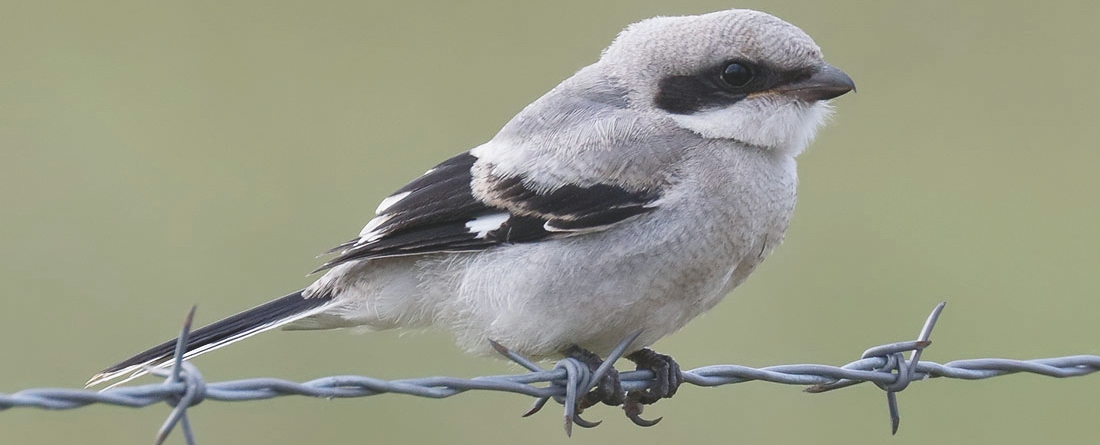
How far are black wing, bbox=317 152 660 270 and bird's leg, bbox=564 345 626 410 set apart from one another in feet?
1.16

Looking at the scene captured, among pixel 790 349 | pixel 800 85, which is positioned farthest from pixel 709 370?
pixel 790 349

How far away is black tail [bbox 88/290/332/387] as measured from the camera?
354 cm

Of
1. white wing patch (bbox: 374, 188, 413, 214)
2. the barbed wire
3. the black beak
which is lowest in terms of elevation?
the barbed wire

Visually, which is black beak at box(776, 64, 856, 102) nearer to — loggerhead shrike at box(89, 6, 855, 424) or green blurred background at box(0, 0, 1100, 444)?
loggerhead shrike at box(89, 6, 855, 424)

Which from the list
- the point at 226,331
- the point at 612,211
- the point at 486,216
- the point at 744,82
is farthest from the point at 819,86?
the point at 226,331

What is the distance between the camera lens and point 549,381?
2953 millimetres

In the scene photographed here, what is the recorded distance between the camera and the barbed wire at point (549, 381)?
2307mm

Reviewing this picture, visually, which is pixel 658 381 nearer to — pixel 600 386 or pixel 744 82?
pixel 600 386

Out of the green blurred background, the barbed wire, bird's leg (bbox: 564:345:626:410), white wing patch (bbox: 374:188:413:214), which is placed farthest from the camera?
the green blurred background

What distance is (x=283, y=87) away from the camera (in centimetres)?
777

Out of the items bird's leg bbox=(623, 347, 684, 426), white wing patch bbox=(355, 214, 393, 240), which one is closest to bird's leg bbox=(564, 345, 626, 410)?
bird's leg bbox=(623, 347, 684, 426)

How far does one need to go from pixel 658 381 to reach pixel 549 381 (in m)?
0.65

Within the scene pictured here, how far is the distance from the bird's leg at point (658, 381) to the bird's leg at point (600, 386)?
11cm

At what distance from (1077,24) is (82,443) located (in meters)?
6.45
